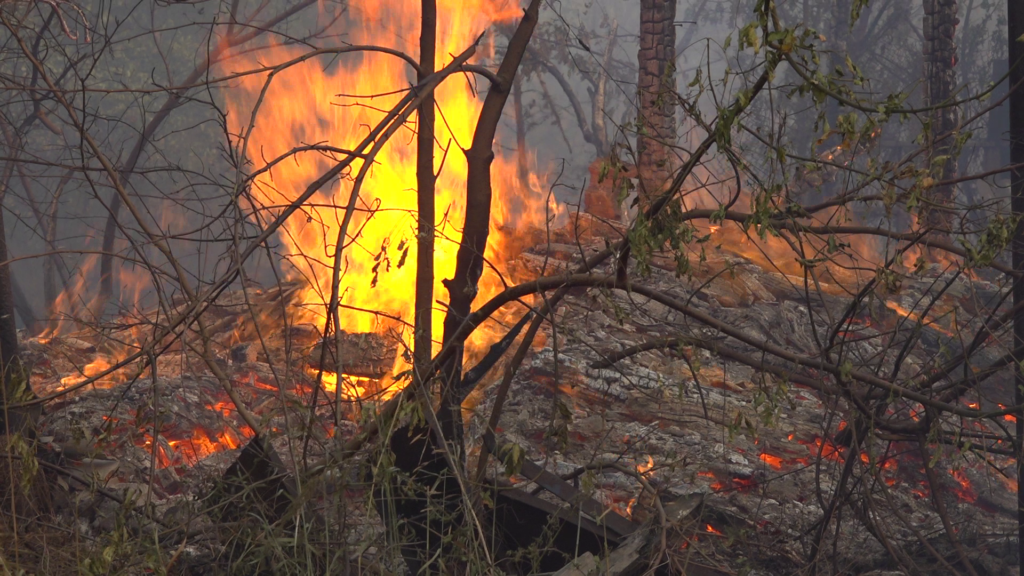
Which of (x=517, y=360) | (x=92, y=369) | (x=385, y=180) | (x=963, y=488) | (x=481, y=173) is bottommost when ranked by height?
(x=92, y=369)

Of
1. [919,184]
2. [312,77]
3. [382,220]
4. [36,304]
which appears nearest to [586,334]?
[382,220]

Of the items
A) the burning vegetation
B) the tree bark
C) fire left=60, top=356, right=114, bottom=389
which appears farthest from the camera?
fire left=60, top=356, right=114, bottom=389

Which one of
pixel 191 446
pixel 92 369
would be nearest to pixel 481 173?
pixel 191 446

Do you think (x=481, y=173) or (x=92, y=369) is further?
(x=92, y=369)

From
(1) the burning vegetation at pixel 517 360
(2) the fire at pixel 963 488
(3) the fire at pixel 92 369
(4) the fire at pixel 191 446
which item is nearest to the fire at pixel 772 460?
(1) the burning vegetation at pixel 517 360

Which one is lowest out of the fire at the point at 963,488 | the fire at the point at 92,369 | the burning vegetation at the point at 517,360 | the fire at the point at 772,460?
the fire at the point at 92,369

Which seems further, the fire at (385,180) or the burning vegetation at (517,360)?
the fire at (385,180)

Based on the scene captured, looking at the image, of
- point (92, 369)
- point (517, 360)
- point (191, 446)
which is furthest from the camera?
point (92, 369)

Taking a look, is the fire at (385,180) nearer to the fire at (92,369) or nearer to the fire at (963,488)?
the fire at (92,369)

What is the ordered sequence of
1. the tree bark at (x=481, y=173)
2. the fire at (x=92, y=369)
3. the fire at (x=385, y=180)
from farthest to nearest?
the fire at (x=385, y=180) → the fire at (x=92, y=369) → the tree bark at (x=481, y=173)

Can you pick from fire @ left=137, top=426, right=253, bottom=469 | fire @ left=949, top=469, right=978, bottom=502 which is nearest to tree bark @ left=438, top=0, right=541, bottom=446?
fire @ left=137, top=426, right=253, bottom=469

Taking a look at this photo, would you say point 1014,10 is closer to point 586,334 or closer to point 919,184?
point 919,184

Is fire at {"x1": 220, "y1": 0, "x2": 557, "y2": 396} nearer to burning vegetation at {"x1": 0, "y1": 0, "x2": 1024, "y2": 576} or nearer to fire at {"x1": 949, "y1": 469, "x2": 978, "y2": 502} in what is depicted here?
burning vegetation at {"x1": 0, "y1": 0, "x2": 1024, "y2": 576}

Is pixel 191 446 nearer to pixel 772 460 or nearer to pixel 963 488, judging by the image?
pixel 772 460
